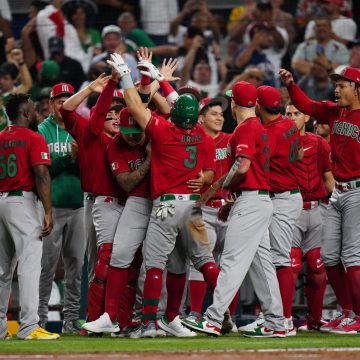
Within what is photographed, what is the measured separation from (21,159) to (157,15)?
736 cm

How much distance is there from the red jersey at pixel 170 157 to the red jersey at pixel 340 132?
1.30 meters

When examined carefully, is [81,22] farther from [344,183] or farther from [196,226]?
[196,226]

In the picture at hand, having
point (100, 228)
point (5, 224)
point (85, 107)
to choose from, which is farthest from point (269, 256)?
point (85, 107)

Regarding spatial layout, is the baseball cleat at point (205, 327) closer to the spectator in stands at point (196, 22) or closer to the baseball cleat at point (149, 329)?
the baseball cleat at point (149, 329)

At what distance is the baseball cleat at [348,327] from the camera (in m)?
9.16

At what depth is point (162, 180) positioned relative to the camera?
340 inches

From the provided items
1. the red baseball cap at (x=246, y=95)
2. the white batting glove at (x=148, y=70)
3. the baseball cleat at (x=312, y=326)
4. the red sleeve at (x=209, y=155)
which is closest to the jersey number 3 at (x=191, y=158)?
the red sleeve at (x=209, y=155)

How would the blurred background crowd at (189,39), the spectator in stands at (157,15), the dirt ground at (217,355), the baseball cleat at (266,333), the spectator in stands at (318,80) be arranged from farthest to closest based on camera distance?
1. the spectator in stands at (157,15)
2. the blurred background crowd at (189,39)
3. the spectator in stands at (318,80)
4. the baseball cleat at (266,333)
5. the dirt ground at (217,355)

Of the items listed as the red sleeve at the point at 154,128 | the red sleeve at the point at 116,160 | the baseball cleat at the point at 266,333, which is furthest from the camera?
the red sleeve at the point at 116,160

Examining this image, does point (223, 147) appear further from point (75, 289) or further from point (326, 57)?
point (326, 57)

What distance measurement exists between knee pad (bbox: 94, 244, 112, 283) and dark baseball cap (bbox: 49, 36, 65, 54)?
6102 millimetres

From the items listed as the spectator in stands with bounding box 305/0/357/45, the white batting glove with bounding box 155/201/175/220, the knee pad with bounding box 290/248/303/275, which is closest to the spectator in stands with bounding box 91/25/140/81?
the spectator in stands with bounding box 305/0/357/45

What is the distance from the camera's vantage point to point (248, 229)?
334 inches

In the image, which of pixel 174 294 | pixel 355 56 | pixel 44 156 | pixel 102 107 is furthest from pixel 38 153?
pixel 355 56
